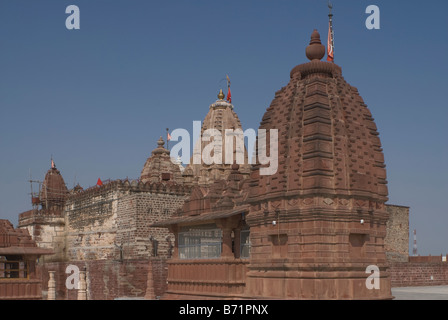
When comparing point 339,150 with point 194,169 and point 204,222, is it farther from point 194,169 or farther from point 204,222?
point 194,169

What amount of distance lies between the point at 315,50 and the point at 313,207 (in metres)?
6.56

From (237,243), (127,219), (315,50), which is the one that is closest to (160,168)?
(127,219)

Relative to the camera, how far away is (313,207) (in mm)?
21906

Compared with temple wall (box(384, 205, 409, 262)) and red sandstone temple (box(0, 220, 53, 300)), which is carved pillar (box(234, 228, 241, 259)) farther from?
temple wall (box(384, 205, 409, 262))

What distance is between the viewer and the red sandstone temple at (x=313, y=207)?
864 inches

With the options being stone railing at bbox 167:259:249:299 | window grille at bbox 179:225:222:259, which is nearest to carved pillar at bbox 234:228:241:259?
stone railing at bbox 167:259:249:299

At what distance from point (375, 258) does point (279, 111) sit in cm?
655

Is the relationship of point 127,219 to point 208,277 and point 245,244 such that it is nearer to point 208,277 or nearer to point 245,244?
point 208,277

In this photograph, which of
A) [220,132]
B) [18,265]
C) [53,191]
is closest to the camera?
[18,265]

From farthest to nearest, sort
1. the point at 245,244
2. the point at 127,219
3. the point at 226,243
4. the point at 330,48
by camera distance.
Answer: the point at 127,219, the point at 330,48, the point at 226,243, the point at 245,244

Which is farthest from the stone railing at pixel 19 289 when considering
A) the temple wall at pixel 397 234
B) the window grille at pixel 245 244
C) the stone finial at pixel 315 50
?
the temple wall at pixel 397 234

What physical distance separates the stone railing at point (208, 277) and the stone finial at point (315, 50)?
8.50 meters
